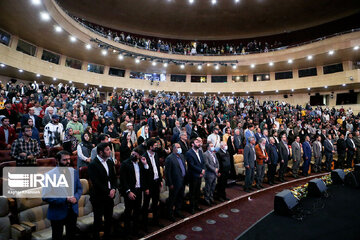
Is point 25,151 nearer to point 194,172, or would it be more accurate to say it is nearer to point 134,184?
point 134,184

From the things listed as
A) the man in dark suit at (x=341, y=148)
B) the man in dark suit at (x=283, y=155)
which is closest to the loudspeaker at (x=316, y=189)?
the man in dark suit at (x=283, y=155)

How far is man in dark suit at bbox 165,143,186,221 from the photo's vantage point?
3469 millimetres

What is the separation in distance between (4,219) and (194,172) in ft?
8.82

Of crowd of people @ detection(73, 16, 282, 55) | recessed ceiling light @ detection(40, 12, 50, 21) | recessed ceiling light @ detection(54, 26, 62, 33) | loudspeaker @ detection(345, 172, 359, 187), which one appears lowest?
loudspeaker @ detection(345, 172, 359, 187)

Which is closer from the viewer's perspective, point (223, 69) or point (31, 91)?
point (31, 91)

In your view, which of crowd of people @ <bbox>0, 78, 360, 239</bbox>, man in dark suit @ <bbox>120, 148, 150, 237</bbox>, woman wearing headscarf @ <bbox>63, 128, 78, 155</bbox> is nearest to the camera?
crowd of people @ <bbox>0, 78, 360, 239</bbox>

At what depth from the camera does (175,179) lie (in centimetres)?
354

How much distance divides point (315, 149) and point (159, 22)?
1778 cm

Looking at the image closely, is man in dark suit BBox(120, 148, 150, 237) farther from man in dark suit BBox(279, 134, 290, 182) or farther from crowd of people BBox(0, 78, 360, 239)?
man in dark suit BBox(279, 134, 290, 182)

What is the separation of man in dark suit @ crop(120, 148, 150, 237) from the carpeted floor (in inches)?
59.1

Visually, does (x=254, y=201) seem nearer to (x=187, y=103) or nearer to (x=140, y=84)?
(x=187, y=103)

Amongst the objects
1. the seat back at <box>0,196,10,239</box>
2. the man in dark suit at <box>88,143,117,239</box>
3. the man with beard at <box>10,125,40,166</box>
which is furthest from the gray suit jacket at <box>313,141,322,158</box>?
the seat back at <box>0,196,10,239</box>

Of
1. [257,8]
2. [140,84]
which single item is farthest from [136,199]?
[257,8]

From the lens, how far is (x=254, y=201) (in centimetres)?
451
